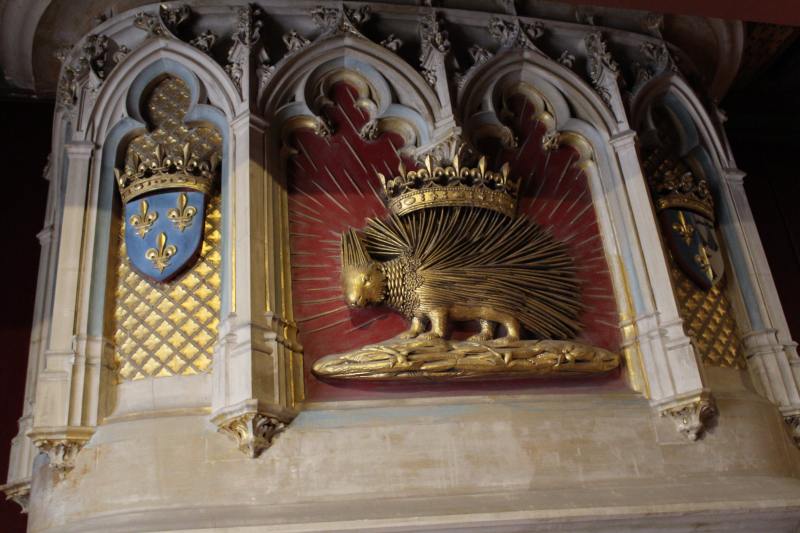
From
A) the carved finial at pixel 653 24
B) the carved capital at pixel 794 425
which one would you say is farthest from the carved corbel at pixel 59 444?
the carved finial at pixel 653 24

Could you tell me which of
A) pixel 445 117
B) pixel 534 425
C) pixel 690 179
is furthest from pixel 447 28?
pixel 534 425

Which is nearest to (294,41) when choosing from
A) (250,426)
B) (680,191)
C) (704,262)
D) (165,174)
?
(165,174)

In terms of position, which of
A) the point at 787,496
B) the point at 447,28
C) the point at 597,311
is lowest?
the point at 787,496

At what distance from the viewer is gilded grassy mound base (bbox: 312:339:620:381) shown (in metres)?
4.52

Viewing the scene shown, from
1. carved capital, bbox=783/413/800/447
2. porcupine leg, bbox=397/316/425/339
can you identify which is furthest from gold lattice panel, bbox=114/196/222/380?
carved capital, bbox=783/413/800/447

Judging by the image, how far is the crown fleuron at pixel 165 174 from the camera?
4957mm

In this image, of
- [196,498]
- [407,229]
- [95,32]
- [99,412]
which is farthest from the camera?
[95,32]

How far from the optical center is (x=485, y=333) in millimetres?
4844

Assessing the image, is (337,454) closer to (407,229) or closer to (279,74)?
(407,229)

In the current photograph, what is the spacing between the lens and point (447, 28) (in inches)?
227

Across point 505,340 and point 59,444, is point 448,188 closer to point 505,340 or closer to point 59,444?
point 505,340

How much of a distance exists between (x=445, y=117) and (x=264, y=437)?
240 cm

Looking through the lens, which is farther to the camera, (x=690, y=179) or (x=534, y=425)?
(x=690, y=179)

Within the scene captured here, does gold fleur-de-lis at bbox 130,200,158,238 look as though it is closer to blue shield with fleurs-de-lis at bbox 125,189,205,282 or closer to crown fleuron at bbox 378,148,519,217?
blue shield with fleurs-de-lis at bbox 125,189,205,282
